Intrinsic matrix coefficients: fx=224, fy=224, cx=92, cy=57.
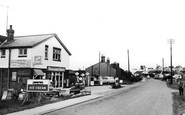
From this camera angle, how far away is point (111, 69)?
64.4 m

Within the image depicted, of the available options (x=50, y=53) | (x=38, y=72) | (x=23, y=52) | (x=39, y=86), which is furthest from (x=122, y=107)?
(x=50, y=53)

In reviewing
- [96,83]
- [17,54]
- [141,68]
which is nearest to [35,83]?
[17,54]

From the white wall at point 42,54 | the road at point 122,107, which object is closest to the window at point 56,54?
the white wall at point 42,54

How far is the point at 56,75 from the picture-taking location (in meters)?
29.2

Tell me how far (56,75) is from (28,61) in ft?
17.5

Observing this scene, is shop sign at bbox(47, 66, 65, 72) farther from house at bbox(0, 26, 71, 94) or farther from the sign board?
the sign board

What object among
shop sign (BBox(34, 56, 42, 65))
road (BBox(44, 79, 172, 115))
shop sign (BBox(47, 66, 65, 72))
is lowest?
road (BBox(44, 79, 172, 115))

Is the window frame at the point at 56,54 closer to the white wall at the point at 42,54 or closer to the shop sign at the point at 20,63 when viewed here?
the white wall at the point at 42,54

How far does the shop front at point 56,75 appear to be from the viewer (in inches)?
1089

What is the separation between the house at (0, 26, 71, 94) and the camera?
A: 81.5 ft

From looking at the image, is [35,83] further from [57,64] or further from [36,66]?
[57,64]

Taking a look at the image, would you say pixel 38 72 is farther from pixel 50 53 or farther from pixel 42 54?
pixel 50 53

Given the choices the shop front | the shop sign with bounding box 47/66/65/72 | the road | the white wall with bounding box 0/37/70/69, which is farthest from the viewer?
the shop front

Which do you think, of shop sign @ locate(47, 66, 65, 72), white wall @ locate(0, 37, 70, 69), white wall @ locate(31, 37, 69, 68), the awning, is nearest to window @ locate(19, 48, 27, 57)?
white wall @ locate(0, 37, 70, 69)
